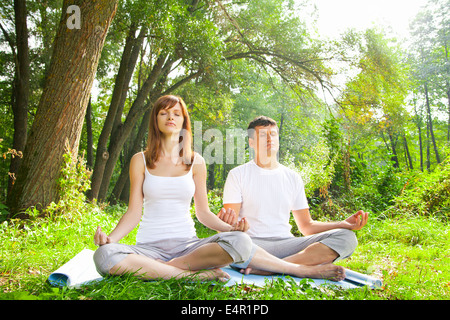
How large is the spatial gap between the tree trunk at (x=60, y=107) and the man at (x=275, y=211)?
8.33 ft

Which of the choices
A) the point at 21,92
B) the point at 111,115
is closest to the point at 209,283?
the point at 111,115

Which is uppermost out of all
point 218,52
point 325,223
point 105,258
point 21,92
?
point 218,52

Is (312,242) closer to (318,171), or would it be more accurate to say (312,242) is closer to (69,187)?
(69,187)

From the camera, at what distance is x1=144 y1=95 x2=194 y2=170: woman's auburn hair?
3.15 meters

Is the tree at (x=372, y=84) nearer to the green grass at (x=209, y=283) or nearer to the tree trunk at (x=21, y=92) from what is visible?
the green grass at (x=209, y=283)

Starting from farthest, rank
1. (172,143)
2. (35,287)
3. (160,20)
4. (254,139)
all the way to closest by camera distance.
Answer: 1. (160,20)
2. (254,139)
3. (172,143)
4. (35,287)

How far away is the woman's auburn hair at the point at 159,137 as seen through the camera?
315 cm

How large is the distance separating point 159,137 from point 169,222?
0.73m

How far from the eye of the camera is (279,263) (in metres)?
3.03

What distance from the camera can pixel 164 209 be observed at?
299 cm

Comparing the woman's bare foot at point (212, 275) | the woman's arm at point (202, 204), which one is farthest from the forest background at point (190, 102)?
the woman's arm at point (202, 204)

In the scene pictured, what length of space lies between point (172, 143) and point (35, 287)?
1489 millimetres
